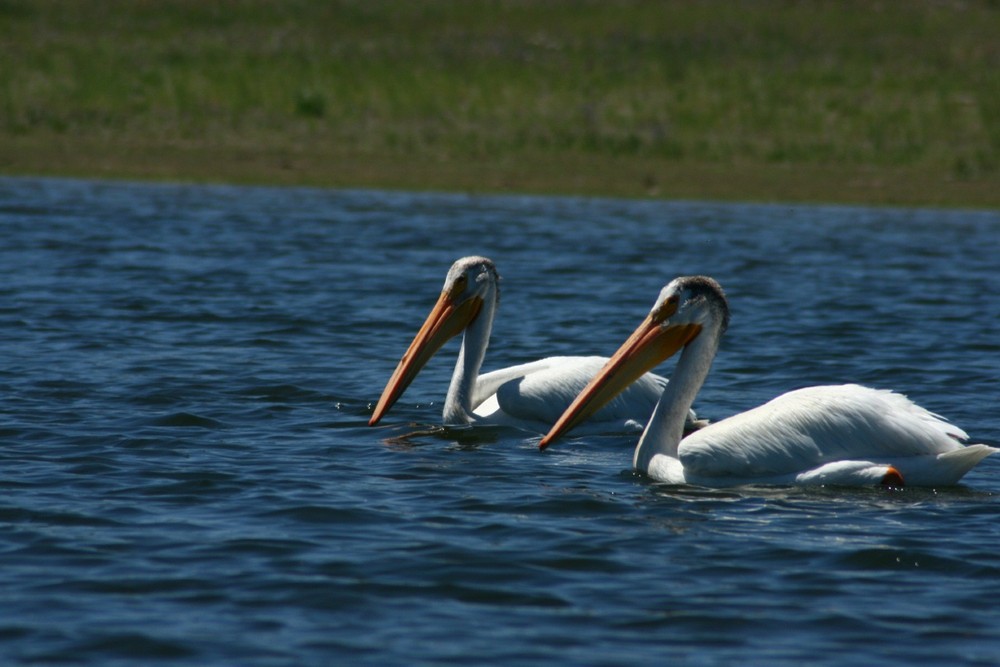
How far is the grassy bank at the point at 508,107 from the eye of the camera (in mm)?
20438

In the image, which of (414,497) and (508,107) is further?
(508,107)

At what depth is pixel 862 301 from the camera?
1241 cm

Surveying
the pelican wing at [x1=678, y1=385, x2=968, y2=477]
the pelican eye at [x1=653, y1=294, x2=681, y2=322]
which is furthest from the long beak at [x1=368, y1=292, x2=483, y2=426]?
the pelican wing at [x1=678, y1=385, x2=968, y2=477]

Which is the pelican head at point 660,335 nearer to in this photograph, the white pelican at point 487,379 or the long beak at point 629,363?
the long beak at point 629,363

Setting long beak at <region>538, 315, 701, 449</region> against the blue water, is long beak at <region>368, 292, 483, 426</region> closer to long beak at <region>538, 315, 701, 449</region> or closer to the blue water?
the blue water

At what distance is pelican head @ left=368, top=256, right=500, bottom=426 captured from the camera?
317 inches

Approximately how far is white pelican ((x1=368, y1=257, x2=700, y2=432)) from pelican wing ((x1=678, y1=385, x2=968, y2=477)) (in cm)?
133

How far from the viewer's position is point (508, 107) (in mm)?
24516

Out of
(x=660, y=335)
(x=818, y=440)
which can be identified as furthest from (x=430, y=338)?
(x=818, y=440)

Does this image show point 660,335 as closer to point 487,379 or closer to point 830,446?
point 830,446

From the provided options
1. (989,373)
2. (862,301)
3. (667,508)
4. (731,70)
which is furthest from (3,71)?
(667,508)

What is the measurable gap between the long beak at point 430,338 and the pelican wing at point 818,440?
1897 millimetres

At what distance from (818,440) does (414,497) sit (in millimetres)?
1634

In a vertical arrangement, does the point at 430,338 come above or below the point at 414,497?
above
